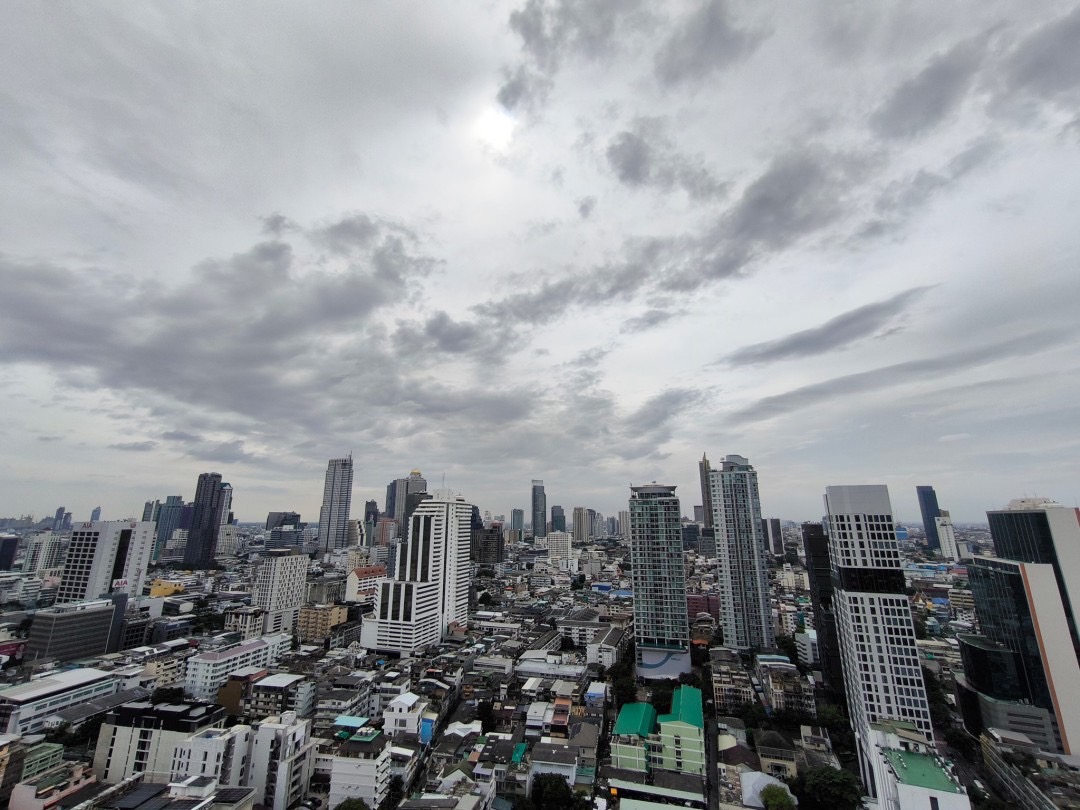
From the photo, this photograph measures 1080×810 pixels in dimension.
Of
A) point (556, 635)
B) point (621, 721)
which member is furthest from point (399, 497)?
point (621, 721)

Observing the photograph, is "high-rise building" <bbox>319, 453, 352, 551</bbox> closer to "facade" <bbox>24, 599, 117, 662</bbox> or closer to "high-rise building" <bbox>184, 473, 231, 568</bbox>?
"high-rise building" <bbox>184, 473, 231, 568</bbox>

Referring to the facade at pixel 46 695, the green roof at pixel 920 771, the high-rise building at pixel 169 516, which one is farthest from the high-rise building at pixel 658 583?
the high-rise building at pixel 169 516

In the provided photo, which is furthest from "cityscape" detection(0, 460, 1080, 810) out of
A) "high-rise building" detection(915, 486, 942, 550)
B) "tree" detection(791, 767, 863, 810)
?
"high-rise building" detection(915, 486, 942, 550)

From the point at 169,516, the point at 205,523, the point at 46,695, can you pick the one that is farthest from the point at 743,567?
the point at 169,516

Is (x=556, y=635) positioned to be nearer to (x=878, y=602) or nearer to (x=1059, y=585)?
(x=878, y=602)

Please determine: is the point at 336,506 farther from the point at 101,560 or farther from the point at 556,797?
the point at 556,797
